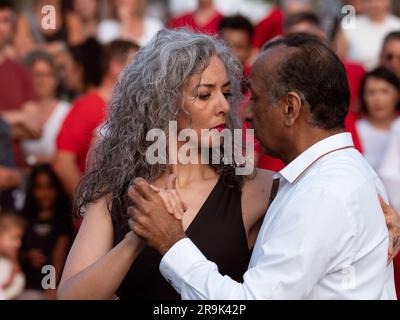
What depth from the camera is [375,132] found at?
21.6ft

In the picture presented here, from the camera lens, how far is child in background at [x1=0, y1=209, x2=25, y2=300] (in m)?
5.95

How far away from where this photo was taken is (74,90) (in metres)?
7.32

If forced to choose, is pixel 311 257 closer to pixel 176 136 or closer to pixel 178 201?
pixel 178 201

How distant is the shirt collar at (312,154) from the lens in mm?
2980

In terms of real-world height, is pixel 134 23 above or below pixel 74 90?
above

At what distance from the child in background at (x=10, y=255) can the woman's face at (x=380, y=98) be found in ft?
7.79

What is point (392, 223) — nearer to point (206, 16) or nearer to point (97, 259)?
point (97, 259)

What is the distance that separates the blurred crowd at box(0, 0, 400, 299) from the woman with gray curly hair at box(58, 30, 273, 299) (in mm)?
1673

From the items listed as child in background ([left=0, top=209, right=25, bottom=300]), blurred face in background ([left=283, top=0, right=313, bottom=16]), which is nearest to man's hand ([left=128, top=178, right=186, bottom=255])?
child in background ([left=0, top=209, right=25, bottom=300])

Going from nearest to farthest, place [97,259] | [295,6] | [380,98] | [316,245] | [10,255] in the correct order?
[316,245], [97,259], [10,255], [380,98], [295,6]

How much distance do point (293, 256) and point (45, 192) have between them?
384cm

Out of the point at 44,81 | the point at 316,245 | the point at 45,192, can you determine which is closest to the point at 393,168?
the point at 45,192

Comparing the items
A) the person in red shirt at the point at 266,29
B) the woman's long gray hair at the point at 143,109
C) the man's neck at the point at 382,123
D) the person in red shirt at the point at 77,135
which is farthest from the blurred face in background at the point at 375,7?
the woman's long gray hair at the point at 143,109
